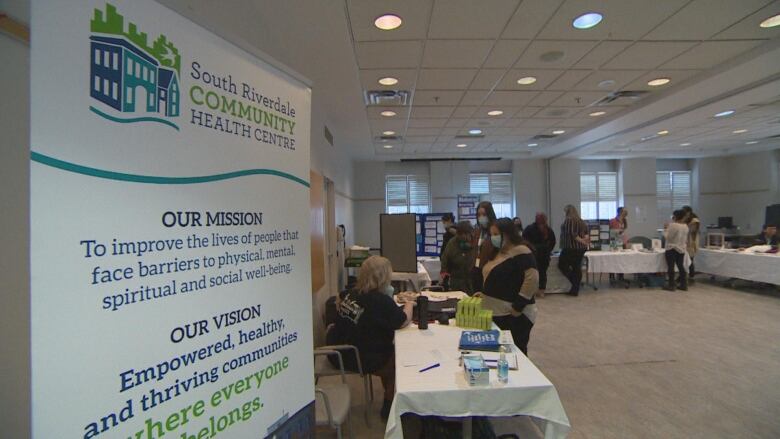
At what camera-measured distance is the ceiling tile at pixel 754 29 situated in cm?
294

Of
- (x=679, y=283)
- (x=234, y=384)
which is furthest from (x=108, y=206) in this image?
(x=679, y=283)

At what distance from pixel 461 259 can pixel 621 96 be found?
11.5 feet

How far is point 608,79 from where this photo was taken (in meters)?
4.36

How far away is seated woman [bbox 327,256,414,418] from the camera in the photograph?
8.13 feet

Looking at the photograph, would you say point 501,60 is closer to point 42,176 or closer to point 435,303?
point 435,303

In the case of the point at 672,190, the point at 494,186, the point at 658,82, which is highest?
the point at 658,82

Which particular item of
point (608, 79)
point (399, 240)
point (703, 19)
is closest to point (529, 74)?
point (608, 79)

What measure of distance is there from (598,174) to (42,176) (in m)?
12.7

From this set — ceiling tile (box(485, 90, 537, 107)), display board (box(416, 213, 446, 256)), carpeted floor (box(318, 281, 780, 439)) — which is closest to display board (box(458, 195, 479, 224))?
display board (box(416, 213, 446, 256))

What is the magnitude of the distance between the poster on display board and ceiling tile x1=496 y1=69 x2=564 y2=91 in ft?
11.3

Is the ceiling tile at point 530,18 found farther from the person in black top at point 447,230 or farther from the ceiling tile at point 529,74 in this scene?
the person in black top at point 447,230

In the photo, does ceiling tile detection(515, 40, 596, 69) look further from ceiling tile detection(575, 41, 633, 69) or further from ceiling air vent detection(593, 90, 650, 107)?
ceiling air vent detection(593, 90, 650, 107)

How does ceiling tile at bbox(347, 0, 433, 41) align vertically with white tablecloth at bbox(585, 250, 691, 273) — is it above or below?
above

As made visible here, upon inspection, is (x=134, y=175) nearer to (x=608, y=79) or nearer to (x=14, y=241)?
(x=14, y=241)
